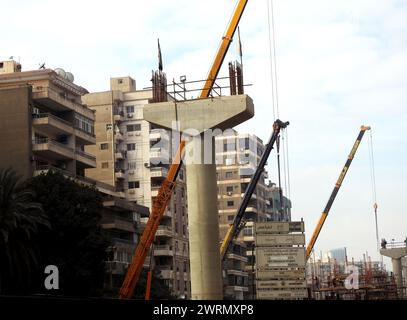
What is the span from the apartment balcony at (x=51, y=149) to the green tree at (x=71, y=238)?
38.0 ft

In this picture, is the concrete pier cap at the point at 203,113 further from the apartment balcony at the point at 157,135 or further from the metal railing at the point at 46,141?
the apartment balcony at the point at 157,135

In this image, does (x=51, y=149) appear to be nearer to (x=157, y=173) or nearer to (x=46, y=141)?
(x=46, y=141)

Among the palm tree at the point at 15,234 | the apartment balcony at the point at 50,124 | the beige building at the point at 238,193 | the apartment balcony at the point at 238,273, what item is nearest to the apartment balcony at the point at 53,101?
the apartment balcony at the point at 50,124

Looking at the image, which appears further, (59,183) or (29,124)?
(29,124)

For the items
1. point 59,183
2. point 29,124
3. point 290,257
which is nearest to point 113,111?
point 29,124

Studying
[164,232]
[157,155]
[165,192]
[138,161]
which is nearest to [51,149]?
[165,192]

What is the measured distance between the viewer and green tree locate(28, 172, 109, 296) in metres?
59.9

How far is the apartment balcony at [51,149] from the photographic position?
Result: 75.4m

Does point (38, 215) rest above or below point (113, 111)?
below

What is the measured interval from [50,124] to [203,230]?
50724 mm

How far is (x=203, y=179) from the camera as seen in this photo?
1192 inches

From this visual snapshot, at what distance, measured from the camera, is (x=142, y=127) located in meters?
124
